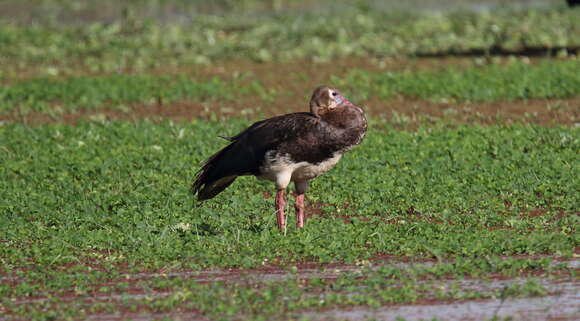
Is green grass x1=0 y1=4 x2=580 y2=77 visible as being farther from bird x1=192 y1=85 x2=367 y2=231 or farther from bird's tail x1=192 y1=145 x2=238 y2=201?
bird x1=192 y1=85 x2=367 y2=231

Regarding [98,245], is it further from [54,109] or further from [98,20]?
[98,20]

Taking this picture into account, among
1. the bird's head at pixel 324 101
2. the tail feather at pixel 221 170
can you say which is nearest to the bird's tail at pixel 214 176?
the tail feather at pixel 221 170

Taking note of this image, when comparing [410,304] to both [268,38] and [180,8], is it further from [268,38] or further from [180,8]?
[180,8]

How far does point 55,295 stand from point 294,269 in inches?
68.3

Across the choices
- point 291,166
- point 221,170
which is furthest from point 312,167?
point 221,170

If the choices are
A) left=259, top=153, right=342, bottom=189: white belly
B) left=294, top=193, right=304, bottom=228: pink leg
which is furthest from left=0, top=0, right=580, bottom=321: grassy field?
left=259, top=153, right=342, bottom=189: white belly

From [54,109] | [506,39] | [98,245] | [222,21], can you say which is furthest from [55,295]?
[222,21]

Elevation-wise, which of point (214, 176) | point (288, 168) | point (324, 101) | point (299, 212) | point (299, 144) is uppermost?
point (324, 101)

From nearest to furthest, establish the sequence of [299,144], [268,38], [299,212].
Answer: [299,144], [299,212], [268,38]

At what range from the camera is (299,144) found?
9711 mm

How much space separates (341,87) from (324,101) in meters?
7.78

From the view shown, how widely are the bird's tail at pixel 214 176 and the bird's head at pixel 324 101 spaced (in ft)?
3.02

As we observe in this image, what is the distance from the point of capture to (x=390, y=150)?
42.7 feet

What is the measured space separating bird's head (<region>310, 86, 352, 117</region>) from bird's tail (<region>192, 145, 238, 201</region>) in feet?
3.02
